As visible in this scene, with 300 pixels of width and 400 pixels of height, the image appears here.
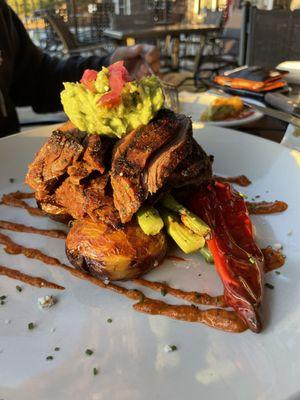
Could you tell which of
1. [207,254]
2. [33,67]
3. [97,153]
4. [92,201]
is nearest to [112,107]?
[97,153]

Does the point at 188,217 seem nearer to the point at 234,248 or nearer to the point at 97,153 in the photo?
the point at 234,248

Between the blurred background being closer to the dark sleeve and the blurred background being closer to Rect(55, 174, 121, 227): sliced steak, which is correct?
the dark sleeve

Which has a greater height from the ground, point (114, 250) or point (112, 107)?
point (112, 107)

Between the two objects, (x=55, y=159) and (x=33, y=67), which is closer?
(x=55, y=159)

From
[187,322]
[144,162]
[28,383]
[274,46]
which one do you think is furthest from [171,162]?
[274,46]

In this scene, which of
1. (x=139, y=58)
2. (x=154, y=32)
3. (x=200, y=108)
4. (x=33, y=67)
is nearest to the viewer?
(x=200, y=108)

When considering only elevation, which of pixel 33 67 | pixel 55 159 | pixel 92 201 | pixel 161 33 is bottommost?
pixel 92 201

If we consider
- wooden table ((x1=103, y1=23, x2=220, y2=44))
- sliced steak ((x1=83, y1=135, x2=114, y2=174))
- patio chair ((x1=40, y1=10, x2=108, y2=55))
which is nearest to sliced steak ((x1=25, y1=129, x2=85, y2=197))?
sliced steak ((x1=83, y1=135, x2=114, y2=174))

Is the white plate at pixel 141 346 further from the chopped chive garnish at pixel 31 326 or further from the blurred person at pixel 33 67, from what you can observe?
the blurred person at pixel 33 67
